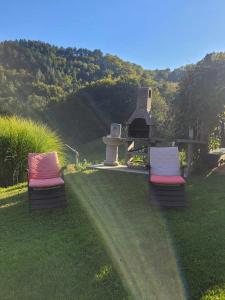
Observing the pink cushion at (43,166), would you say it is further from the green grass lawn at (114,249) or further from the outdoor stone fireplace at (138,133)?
the outdoor stone fireplace at (138,133)

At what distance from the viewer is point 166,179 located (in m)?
6.39

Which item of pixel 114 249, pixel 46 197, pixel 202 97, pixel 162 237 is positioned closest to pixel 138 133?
pixel 202 97

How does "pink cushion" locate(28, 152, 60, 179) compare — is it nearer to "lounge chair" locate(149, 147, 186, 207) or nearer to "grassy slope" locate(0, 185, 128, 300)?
"grassy slope" locate(0, 185, 128, 300)

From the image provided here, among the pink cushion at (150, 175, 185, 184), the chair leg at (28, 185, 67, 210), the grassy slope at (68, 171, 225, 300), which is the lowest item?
the grassy slope at (68, 171, 225, 300)

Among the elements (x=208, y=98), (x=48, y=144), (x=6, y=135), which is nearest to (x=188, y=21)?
(x=208, y=98)

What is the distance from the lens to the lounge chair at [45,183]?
241 inches

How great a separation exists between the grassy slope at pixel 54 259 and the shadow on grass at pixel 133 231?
0.64 ft

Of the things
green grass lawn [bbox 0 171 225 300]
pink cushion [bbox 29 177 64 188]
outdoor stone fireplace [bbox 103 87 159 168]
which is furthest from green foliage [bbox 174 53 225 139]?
pink cushion [bbox 29 177 64 188]

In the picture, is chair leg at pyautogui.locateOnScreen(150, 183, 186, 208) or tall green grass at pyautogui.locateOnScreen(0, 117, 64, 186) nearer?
chair leg at pyautogui.locateOnScreen(150, 183, 186, 208)

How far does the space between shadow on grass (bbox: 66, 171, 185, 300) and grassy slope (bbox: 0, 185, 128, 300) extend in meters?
0.19

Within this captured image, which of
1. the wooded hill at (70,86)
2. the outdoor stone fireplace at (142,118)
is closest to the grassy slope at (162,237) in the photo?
the outdoor stone fireplace at (142,118)

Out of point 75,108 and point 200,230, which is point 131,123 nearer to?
point 200,230

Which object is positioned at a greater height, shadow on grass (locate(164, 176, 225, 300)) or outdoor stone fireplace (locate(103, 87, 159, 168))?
outdoor stone fireplace (locate(103, 87, 159, 168))

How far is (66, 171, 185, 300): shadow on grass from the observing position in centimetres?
364
